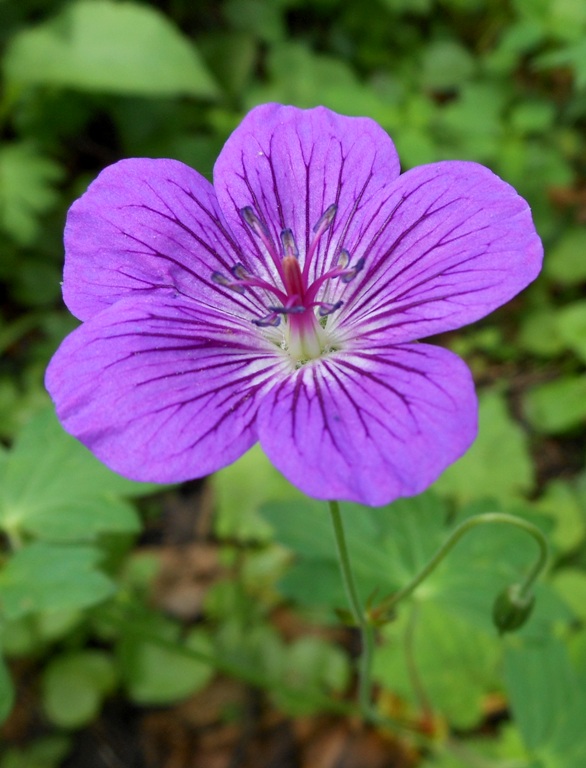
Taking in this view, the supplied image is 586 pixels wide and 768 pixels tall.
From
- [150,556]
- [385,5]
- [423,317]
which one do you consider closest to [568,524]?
[150,556]

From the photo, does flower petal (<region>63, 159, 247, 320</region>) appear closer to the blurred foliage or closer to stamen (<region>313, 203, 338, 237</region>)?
stamen (<region>313, 203, 338, 237</region>)

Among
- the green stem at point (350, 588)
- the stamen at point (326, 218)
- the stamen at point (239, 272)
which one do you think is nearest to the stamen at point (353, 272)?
the stamen at point (326, 218)

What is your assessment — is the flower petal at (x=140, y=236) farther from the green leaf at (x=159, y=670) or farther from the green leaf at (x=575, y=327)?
the green leaf at (x=575, y=327)

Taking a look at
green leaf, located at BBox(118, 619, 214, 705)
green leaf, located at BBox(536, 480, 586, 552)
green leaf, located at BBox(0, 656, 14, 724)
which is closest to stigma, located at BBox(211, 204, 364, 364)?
green leaf, located at BBox(0, 656, 14, 724)

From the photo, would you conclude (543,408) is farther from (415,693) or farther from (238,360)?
(238,360)

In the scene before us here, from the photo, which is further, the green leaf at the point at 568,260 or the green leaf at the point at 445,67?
the green leaf at the point at 445,67

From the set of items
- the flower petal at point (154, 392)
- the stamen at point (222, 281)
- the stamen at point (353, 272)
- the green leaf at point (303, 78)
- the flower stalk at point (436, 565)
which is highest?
the green leaf at point (303, 78)
